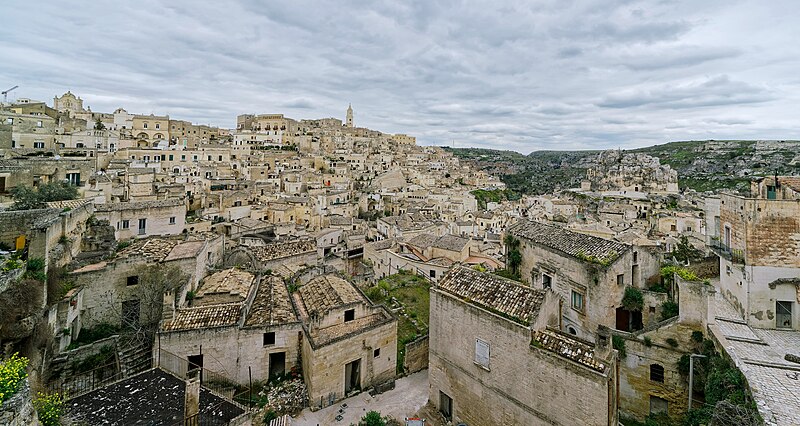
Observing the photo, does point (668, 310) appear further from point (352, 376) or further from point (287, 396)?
point (287, 396)

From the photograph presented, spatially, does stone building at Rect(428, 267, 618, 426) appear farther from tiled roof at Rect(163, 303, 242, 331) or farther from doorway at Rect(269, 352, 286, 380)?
tiled roof at Rect(163, 303, 242, 331)

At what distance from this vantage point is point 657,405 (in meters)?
12.9

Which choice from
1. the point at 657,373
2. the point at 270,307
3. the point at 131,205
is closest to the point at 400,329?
the point at 270,307

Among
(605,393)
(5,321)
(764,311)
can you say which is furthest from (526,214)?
(5,321)

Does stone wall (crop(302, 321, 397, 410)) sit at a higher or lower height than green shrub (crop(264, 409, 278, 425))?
higher

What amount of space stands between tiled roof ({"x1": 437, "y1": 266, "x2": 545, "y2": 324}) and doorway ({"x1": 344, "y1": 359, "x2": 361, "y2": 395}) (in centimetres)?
412

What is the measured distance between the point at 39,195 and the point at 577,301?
26278mm

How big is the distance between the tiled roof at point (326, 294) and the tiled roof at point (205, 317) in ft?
8.93

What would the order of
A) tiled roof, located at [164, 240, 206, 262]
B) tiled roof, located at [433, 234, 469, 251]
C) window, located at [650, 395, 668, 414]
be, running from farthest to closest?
1. tiled roof, located at [433, 234, 469, 251]
2. tiled roof, located at [164, 240, 206, 262]
3. window, located at [650, 395, 668, 414]

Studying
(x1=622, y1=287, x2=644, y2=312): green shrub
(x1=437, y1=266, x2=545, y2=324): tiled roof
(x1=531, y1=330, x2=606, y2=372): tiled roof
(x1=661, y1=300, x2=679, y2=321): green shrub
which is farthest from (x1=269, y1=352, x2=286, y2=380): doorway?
(x1=661, y1=300, x2=679, y2=321): green shrub

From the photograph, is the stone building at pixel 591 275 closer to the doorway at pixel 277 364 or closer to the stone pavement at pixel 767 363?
the stone pavement at pixel 767 363

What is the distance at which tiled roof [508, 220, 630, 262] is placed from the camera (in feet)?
47.5

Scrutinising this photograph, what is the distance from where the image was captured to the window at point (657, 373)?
12.7 meters

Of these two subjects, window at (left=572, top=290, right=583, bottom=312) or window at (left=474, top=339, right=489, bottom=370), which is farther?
window at (left=572, top=290, right=583, bottom=312)
